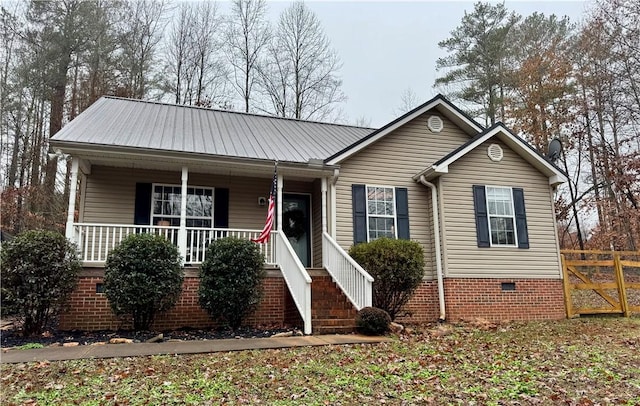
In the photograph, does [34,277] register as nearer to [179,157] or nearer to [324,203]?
[179,157]

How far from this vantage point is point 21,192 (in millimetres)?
17797

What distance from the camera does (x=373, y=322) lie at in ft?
25.8

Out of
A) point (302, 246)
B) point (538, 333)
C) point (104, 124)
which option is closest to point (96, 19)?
point (104, 124)

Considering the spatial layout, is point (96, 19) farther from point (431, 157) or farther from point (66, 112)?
point (431, 157)

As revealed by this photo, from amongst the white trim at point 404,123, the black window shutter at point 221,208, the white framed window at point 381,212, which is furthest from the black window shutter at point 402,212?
the black window shutter at point 221,208

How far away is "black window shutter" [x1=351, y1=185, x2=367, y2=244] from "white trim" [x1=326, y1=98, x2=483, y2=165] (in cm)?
80

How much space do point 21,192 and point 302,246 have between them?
42.3ft

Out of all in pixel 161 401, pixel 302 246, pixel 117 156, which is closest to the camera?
pixel 161 401

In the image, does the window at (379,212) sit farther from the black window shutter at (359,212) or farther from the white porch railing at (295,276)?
the white porch railing at (295,276)

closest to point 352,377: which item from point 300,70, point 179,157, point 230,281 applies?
point 230,281

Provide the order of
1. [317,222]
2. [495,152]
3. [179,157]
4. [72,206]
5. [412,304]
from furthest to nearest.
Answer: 1. [317,222]
2. [495,152]
3. [412,304]
4. [179,157]
5. [72,206]

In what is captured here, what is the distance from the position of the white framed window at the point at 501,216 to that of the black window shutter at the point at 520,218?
0.32 ft

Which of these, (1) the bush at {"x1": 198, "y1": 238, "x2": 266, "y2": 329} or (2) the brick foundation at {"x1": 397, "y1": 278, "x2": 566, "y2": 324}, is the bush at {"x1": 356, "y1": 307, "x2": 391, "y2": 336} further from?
(2) the brick foundation at {"x1": 397, "y1": 278, "x2": 566, "y2": 324}

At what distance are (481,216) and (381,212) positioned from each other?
7.87ft
